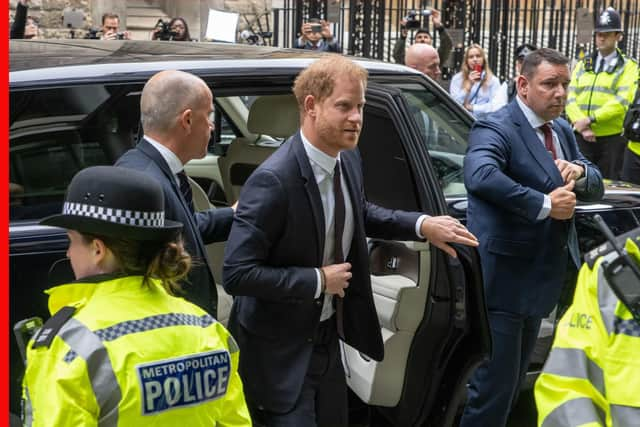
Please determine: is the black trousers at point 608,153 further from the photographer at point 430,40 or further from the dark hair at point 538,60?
the dark hair at point 538,60

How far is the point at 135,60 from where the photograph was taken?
396 centimetres

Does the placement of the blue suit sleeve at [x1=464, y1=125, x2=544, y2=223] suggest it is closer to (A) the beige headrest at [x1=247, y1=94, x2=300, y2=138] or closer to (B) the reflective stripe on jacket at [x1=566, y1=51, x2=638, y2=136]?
(A) the beige headrest at [x1=247, y1=94, x2=300, y2=138]

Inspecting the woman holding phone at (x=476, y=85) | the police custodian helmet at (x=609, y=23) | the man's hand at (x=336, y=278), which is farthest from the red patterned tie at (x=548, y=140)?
the police custodian helmet at (x=609, y=23)

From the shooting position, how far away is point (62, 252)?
141 inches

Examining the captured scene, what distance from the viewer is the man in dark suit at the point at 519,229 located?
14.6 ft

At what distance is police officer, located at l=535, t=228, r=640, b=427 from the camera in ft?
7.18

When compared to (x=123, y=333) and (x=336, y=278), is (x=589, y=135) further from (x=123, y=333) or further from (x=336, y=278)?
(x=123, y=333)

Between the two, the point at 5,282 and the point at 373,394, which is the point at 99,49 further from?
the point at 373,394

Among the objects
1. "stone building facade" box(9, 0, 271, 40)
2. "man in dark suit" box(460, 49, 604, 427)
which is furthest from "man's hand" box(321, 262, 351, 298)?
"stone building facade" box(9, 0, 271, 40)

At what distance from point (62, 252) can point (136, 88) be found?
66 cm

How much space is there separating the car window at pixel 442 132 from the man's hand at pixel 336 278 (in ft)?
3.68

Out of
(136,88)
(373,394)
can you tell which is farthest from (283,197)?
(373,394)

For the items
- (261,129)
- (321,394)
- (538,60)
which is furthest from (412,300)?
(538,60)

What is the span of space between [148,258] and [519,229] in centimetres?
236
